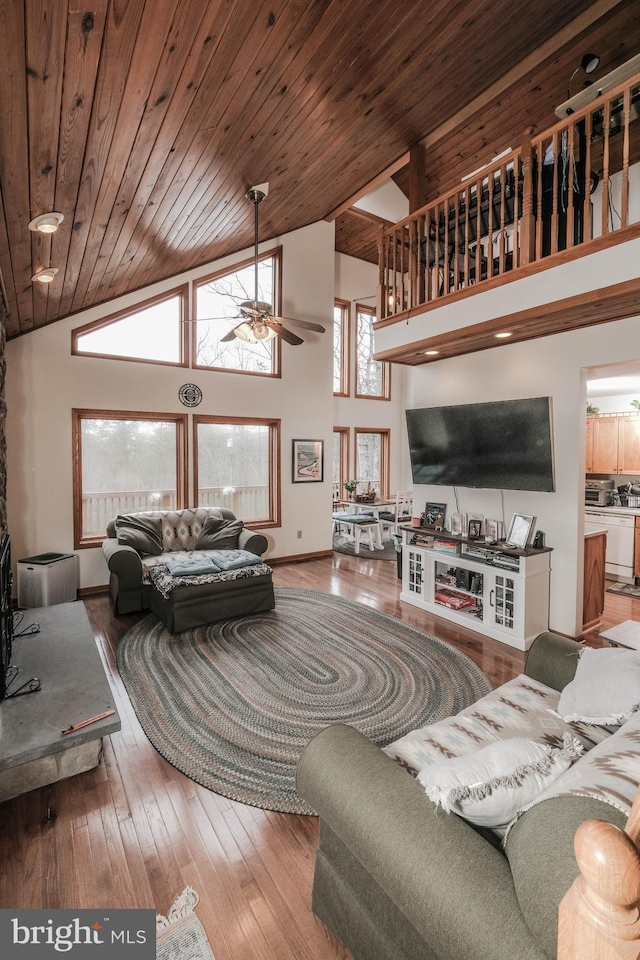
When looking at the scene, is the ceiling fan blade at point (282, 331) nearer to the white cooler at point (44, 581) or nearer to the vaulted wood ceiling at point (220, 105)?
the vaulted wood ceiling at point (220, 105)

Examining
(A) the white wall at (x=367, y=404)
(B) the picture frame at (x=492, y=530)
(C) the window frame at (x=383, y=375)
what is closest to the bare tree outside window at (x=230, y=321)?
(A) the white wall at (x=367, y=404)

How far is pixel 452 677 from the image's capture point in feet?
10.7

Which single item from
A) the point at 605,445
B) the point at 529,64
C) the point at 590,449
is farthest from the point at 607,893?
the point at 590,449

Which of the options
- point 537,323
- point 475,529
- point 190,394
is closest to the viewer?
point 537,323

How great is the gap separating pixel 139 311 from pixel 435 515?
4208 millimetres

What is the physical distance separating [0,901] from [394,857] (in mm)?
1514

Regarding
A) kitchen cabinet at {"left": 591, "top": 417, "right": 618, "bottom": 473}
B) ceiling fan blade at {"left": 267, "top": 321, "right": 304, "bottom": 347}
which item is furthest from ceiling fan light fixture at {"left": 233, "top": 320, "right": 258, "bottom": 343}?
kitchen cabinet at {"left": 591, "top": 417, "right": 618, "bottom": 473}

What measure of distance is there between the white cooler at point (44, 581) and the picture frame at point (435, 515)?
12.5ft

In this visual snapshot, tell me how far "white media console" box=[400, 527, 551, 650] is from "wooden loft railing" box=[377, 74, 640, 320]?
2.23 m

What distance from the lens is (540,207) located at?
307 centimetres

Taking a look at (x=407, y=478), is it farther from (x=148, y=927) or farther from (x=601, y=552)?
(x=148, y=927)

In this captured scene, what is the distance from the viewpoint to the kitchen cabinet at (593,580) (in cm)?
402

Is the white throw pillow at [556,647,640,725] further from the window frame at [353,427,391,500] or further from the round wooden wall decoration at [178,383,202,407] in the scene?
the window frame at [353,427,391,500]

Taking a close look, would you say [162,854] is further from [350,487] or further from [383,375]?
[383,375]
